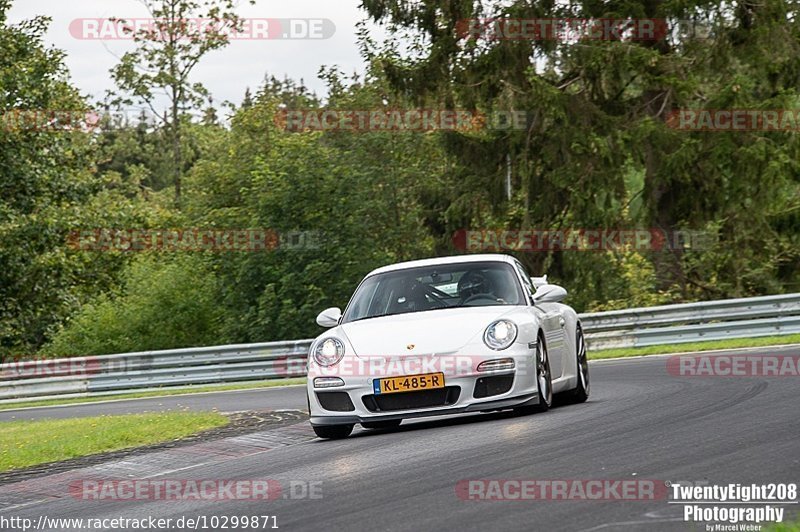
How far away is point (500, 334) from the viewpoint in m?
10.5

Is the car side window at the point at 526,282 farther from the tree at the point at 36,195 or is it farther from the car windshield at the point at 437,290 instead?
the tree at the point at 36,195

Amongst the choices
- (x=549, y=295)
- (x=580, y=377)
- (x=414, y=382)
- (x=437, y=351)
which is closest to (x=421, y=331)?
(x=437, y=351)

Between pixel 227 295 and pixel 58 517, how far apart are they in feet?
87.7

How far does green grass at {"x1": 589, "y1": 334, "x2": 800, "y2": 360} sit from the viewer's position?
19.7 meters

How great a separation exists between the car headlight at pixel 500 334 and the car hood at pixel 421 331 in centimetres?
7

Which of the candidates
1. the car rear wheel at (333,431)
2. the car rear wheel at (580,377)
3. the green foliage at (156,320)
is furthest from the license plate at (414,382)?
the green foliage at (156,320)

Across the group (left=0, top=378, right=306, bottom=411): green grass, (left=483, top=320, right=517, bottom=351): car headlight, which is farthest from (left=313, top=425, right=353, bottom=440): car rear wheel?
(left=0, top=378, right=306, bottom=411): green grass

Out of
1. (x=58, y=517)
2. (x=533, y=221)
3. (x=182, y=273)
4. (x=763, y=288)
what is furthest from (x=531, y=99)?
(x=58, y=517)

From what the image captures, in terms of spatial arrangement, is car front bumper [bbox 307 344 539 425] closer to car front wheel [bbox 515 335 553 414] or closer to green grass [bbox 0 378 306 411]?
car front wheel [bbox 515 335 553 414]

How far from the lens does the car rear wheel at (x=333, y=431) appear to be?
10836 mm

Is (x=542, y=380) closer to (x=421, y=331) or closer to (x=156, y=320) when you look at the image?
(x=421, y=331)

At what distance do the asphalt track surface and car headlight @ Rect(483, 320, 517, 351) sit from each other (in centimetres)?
63

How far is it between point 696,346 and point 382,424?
11.0 m

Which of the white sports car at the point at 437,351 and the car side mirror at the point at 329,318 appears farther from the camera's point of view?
the car side mirror at the point at 329,318
